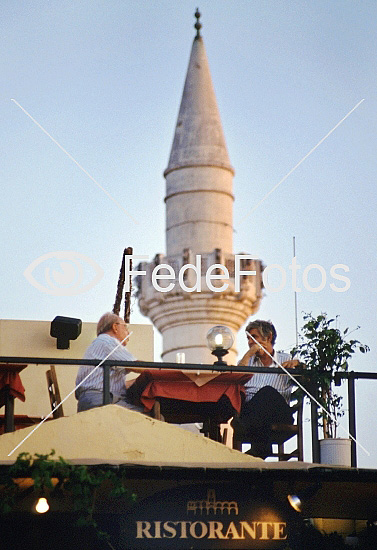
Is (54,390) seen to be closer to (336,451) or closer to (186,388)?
(186,388)

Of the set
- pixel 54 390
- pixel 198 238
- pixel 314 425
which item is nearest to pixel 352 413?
pixel 314 425

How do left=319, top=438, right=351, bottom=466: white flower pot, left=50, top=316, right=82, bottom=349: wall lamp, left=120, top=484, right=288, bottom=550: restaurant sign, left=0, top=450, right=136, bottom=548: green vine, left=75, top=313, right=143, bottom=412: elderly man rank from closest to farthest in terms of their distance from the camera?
left=0, top=450, right=136, bottom=548: green vine < left=120, top=484, right=288, bottom=550: restaurant sign < left=319, top=438, right=351, bottom=466: white flower pot < left=75, top=313, right=143, bottom=412: elderly man < left=50, top=316, right=82, bottom=349: wall lamp

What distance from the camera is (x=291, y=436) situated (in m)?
8.40

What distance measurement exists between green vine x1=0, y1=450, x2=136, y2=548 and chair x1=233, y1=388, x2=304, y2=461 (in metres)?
1.56

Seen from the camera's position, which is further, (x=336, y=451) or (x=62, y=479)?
(x=336, y=451)

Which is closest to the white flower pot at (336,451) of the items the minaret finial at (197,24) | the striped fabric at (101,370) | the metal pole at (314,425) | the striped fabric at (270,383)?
the metal pole at (314,425)

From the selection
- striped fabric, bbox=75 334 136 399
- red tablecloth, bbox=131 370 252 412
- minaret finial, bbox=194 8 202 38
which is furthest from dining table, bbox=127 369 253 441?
minaret finial, bbox=194 8 202 38

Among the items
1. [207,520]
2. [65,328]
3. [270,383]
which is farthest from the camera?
[65,328]

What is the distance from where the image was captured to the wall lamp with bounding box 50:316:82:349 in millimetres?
11406

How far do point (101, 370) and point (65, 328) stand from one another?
3.13 metres

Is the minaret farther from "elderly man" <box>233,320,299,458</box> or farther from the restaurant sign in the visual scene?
the restaurant sign

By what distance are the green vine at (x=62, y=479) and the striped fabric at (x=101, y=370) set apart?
4.52 ft

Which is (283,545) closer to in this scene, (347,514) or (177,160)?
(347,514)

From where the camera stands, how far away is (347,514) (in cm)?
809
